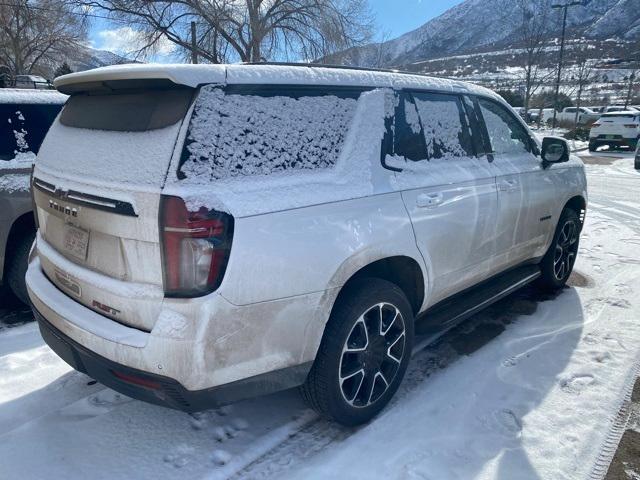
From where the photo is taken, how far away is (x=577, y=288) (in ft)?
16.1

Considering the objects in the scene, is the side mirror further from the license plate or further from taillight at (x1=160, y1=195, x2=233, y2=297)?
the license plate

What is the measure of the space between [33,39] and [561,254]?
42248 mm

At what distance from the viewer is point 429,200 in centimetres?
287

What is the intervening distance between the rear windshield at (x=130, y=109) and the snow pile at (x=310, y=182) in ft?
1.05

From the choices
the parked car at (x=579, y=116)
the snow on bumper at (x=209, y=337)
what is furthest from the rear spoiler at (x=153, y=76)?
the parked car at (x=579, y=116)

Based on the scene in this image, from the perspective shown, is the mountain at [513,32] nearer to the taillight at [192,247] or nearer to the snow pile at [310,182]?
the snow pile at [310,182]

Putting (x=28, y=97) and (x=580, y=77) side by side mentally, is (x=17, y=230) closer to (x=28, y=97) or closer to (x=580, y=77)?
(x=28, y=97)

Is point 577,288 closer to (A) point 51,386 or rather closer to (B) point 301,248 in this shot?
(B) point 301,248

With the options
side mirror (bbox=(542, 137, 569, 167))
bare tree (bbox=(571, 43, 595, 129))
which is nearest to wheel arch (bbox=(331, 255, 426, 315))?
side mirror (bbox=(542, 137, 569, 167))

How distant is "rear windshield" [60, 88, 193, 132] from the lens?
2.06m

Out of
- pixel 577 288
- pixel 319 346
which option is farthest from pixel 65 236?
pixel 577 288

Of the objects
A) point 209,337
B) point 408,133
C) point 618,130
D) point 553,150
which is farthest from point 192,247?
point 618,130

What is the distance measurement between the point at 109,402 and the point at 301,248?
1653 mm

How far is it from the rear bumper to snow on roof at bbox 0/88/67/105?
8.27 ft
